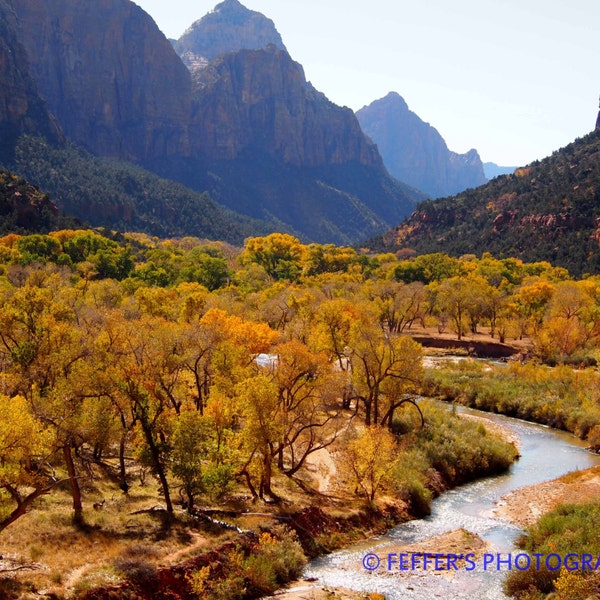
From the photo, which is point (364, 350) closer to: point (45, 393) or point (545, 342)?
point (45, 393)

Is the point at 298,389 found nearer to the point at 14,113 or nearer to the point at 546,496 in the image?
the point at 546,496

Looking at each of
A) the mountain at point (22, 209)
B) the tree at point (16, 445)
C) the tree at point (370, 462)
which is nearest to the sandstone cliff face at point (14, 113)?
the mountain at point (22, 209)

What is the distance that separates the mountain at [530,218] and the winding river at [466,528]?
87318 millimetres

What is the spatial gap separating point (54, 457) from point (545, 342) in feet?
197

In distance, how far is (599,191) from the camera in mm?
131625

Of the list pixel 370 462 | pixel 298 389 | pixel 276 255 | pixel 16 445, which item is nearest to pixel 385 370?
pixel 298 389

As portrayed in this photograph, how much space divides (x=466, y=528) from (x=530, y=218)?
12569 cm

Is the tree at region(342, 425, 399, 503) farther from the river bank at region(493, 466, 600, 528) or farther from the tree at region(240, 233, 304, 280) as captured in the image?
the tree at region(240, 233, 304, 280)

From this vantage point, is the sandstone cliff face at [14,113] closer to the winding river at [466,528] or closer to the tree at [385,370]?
the tree at [385,370]

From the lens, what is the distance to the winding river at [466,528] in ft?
82.4

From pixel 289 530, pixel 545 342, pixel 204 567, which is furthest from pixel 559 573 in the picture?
pixel 545 342

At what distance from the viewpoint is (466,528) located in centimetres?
3152
